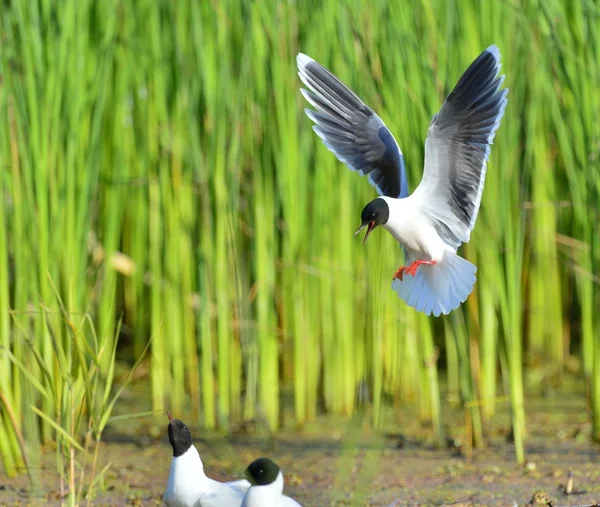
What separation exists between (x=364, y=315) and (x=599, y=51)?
1586 millimetres

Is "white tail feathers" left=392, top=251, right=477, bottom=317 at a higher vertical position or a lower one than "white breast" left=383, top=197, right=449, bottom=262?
lower

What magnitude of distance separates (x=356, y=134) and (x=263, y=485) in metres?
1.14

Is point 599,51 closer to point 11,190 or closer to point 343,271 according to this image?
point 343,271

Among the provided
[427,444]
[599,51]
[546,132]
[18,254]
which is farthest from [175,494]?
[546,132]

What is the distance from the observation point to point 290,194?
14.9 feet

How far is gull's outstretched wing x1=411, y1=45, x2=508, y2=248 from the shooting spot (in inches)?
119

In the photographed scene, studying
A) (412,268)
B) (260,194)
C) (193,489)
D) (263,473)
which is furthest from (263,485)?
(260,194)

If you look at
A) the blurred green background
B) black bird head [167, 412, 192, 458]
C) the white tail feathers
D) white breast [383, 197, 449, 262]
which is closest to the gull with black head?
black bird head [167, 412, 192, 458]

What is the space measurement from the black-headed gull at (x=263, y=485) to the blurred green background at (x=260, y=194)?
25.8 inches

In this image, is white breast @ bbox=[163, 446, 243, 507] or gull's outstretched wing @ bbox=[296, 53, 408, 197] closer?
white breast @ bbox=[163, 446, 243, 507]

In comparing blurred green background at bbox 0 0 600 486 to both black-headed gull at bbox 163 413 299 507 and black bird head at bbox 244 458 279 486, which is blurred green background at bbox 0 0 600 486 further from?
black bird head at bbox 244 458 279 486

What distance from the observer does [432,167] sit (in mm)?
3096

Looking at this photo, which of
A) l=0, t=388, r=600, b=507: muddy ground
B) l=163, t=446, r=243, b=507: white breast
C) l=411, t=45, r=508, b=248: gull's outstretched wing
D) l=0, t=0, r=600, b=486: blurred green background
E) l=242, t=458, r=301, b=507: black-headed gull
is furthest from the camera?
l=0, t=0, r=600, b=486: blurred green background

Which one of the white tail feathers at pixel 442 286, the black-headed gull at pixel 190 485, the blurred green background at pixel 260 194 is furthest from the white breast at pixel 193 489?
the white tail feathers at pixel 442 286
